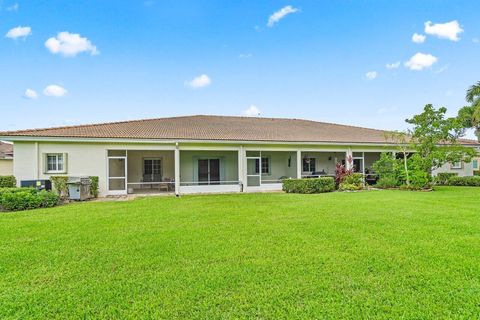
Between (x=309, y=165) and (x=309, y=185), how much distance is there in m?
6.27

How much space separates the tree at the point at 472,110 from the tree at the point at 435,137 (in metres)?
12.6

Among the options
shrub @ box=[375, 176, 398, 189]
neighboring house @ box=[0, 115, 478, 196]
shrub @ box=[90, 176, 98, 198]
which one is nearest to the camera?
shrub @ box=[90, 176, 98, 198]

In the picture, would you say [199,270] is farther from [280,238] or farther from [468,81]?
[468,81]

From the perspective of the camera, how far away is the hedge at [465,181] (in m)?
19.0

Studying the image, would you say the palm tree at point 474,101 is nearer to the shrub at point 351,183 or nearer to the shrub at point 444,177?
the shrub at point 444,177

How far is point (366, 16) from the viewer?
53.5 ft

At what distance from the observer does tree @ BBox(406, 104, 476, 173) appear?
16312 millimetres

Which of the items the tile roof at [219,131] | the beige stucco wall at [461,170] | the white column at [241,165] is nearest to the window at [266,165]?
the tile roof at [219,131]

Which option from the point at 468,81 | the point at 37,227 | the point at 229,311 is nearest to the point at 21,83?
the point at 37,227

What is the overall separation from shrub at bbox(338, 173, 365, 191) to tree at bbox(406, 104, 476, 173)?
138 inches

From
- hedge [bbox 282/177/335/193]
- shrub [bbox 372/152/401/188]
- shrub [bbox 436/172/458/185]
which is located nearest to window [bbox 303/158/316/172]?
shrub [bbox 372/152/401/188]

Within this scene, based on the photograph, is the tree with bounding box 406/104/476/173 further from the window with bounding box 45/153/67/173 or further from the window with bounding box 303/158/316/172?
the window with bounding box 45/153/67/173

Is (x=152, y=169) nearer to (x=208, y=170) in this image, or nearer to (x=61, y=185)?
(x=208, y=170)

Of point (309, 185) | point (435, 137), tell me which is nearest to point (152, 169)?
point (309, 185)
